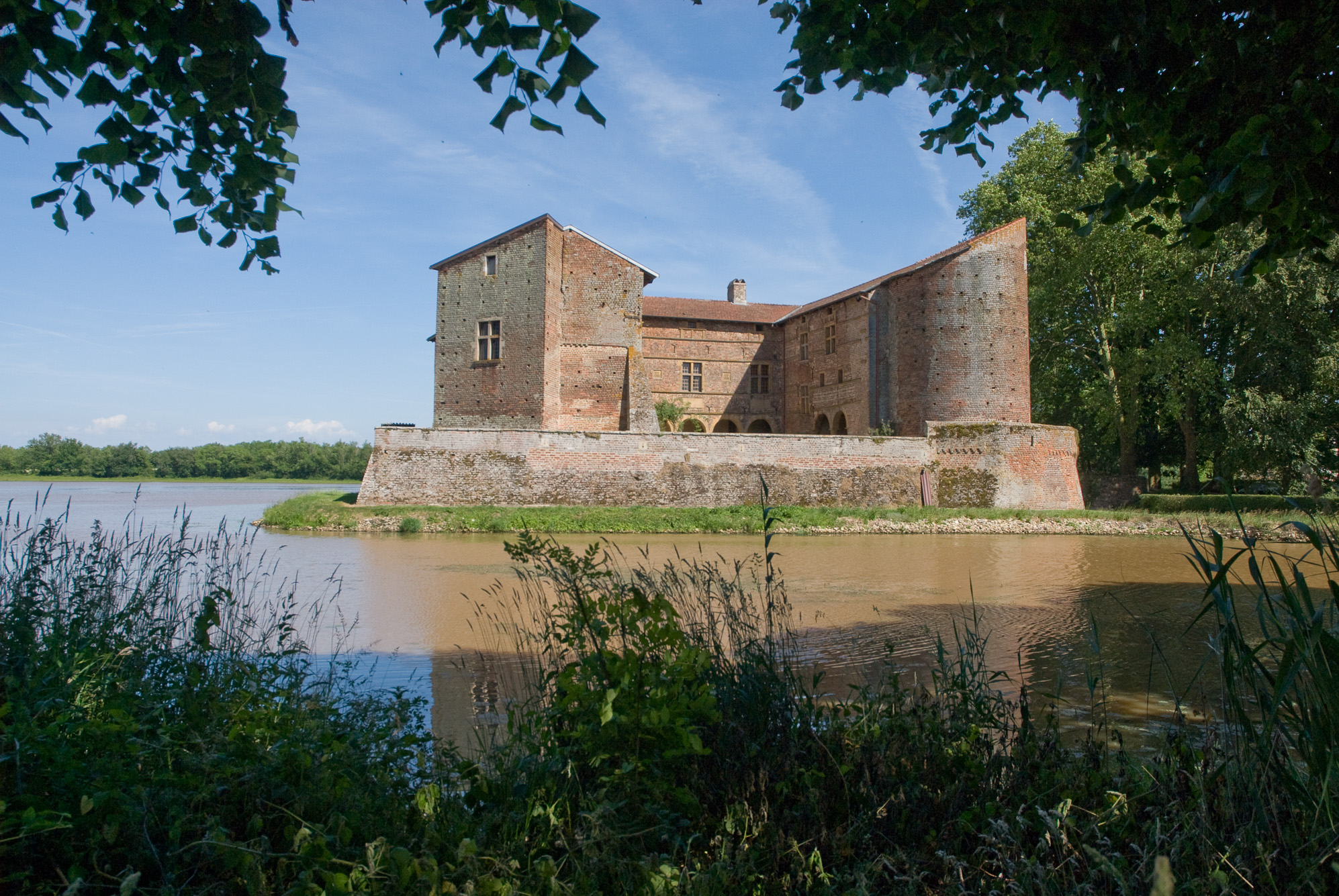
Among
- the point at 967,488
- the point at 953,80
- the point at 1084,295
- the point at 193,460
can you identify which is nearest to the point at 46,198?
the point at 953,80

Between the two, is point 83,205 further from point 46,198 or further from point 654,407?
point 654,407

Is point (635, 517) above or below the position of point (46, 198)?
below

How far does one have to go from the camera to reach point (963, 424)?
29.3 m

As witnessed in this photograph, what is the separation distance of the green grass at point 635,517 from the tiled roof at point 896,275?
10.7m

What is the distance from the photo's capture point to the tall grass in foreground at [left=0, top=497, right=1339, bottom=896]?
2432 mm

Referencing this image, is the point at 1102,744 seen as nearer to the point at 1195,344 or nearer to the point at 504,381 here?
the point at 504,381

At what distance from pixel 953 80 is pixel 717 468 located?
2238cm

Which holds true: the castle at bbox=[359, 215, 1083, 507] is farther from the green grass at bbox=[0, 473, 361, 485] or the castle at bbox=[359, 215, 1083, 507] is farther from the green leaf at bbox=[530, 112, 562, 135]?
the green grass at bbox=[0, 473, 361, 485]

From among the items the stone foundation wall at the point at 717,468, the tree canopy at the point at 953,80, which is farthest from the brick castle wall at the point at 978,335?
the tree canopy at the point at 953,80

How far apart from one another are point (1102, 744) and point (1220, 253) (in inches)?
1277

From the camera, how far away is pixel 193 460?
83.5m

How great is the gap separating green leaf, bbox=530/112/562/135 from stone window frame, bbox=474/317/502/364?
27.2m

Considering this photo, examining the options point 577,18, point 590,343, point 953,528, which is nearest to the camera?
point 577,18

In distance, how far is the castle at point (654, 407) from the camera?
2631cm
